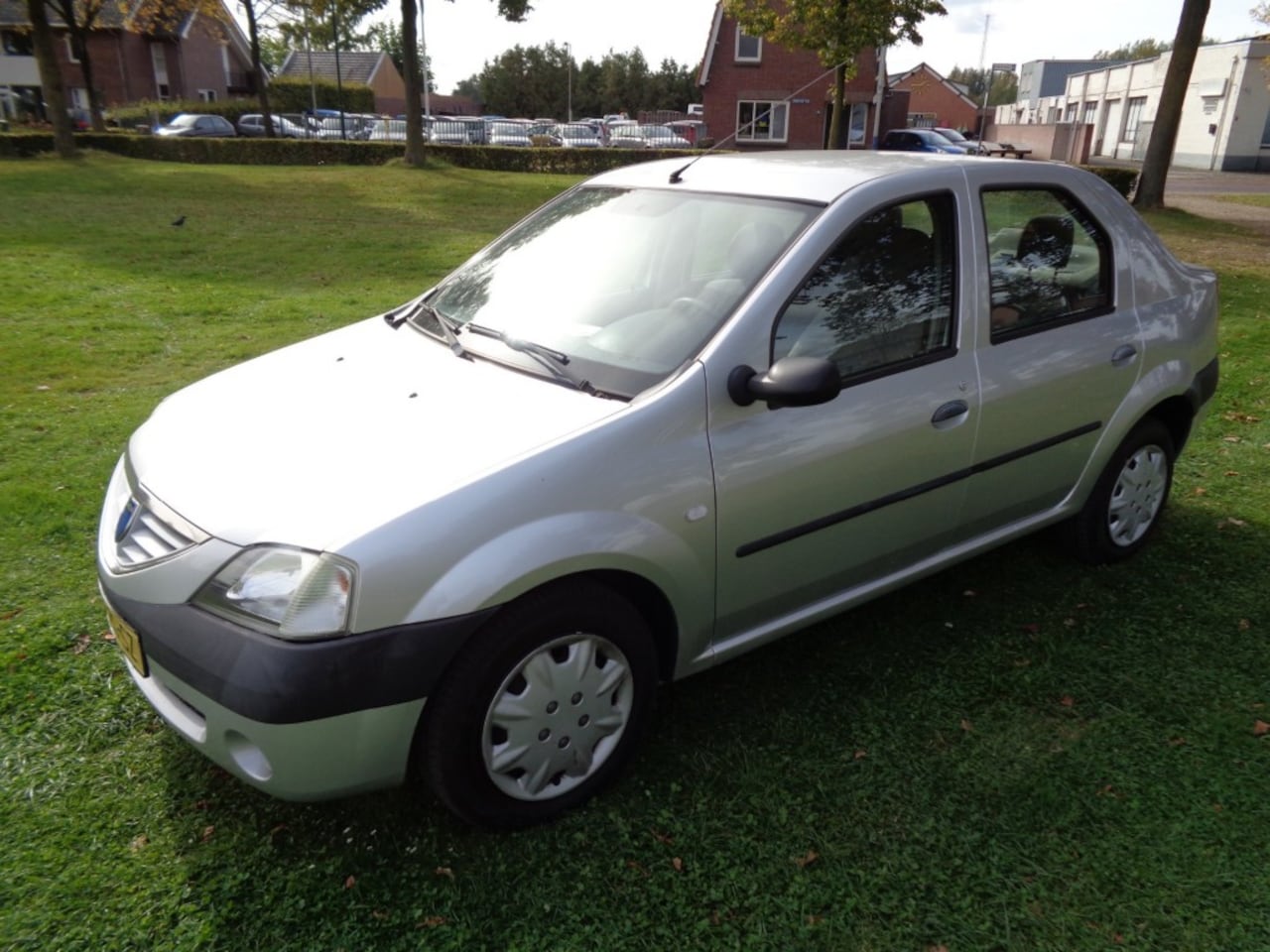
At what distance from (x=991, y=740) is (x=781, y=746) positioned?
2.27 feet

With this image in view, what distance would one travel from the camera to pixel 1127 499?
4.23 metres

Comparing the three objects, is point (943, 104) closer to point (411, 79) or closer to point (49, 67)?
point (411, 79)

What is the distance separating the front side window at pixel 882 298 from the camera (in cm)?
302

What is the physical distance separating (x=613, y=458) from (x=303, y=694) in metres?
0.97

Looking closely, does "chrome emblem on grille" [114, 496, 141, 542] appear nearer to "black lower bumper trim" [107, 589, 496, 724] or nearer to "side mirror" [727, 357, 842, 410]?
"black lower bumper trim" [107, 589, 496, 724]

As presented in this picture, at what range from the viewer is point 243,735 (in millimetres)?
2320

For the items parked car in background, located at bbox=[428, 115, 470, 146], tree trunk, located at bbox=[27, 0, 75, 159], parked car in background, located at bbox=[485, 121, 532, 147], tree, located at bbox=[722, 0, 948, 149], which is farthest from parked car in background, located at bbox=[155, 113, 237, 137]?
tree, located at bbox=[722, 0, 948, 149]

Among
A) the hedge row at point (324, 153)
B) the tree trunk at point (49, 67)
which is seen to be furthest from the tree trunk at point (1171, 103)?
the tree trunk at point (49, 67)

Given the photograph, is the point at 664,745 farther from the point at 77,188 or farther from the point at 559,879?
the point at 77,188

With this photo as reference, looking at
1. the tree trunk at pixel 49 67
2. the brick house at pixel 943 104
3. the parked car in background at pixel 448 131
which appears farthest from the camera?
the brick house at pixel 943 104

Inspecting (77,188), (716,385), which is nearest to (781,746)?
(716,385)

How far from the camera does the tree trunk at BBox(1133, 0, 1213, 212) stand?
1584cm

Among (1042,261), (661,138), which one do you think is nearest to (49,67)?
(661,138)

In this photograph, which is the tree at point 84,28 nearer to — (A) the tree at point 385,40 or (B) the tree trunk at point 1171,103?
(B) the tree trunk at point 1171,103
